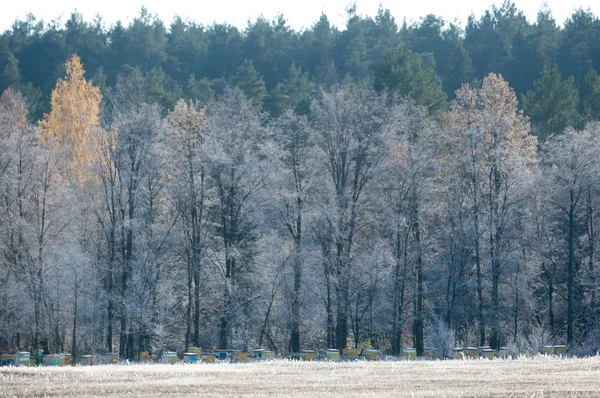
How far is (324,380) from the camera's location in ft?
96.5

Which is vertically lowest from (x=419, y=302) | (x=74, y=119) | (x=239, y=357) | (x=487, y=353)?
(x=239, y=357)

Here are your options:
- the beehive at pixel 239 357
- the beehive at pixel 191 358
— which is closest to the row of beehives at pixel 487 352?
the beehive at pixel 239 357

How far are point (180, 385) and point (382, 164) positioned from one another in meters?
26.8

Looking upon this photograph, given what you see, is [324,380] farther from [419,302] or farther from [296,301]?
[419,302]

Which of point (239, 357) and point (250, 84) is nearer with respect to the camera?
point (239, 357)

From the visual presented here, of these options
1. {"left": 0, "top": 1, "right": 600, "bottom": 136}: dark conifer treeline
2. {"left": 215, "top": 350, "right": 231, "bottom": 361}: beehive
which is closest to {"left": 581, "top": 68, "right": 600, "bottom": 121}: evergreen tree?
{"left": 0, "top": 1, "right": 600, "bottom": 136}: dark conifer treeline

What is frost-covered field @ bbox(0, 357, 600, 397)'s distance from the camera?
84.6 ft

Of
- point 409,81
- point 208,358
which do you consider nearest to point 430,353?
point 208,358

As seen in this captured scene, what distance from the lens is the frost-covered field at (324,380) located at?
25797mm

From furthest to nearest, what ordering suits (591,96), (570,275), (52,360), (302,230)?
1. (591,96)
2. (302,230)
3. (570,275)
4. (52,360)

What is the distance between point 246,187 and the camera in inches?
2020

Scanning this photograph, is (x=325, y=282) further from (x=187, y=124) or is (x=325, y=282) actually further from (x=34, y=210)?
(x=34, y=210)

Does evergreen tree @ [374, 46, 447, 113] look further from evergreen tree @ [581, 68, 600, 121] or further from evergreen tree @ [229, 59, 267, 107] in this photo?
evergreen tree @ [229, 59, 267, 107]

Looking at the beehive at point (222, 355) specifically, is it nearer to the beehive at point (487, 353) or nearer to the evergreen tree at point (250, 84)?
the beehive at point (487, 353)
